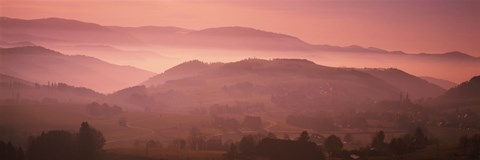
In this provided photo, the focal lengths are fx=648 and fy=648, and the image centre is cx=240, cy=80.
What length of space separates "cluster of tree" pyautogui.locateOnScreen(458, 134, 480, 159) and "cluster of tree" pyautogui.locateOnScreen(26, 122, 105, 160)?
76477 millimetres

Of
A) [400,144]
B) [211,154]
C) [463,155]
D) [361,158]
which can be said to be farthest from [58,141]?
[463,155]

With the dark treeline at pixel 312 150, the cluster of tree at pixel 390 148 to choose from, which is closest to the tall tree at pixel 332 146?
the dark treeline at pixel 312 150

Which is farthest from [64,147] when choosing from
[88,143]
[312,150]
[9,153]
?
[312,150]

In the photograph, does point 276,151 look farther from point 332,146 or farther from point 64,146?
point 64,146

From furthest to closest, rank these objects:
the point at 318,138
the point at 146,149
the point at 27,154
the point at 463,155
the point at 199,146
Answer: the point at 318,138
the point at 199,146
the point at 146,149
the point at 27,154
the point at 463,155

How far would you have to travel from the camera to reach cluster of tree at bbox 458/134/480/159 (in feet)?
417

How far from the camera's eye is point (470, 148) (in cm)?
13062

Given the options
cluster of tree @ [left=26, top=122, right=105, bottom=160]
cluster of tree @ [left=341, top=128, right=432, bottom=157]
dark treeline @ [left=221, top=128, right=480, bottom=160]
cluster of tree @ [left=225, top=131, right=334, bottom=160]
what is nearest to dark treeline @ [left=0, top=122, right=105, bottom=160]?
cluster of tree @ [left=26, top=122, right=105, bottom=160]

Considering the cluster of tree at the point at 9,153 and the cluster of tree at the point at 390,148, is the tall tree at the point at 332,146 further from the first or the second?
the cluster of tree at the point at 9,153

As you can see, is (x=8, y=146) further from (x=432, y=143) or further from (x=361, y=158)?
(x=432, y=143)

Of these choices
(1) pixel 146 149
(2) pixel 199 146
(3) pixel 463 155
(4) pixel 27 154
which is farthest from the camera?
(2) pixel 199 146

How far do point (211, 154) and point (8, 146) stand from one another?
138 ft

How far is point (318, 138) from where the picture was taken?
18862 centimetres

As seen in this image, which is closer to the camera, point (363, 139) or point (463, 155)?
point (463, 155)
